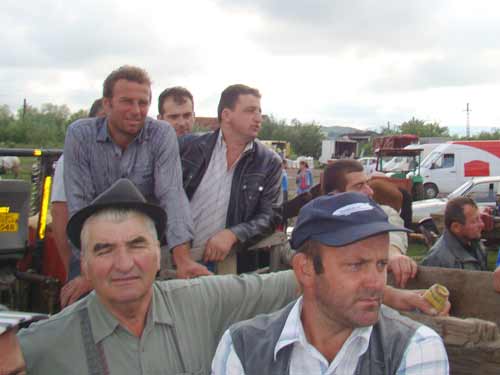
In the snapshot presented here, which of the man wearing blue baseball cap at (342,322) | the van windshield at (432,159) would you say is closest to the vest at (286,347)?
the man wearing blue baseball cap at (342,322)

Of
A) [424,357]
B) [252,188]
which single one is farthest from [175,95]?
[424,357]

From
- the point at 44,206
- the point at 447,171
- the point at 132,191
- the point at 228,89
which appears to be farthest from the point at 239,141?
the point at 447,171

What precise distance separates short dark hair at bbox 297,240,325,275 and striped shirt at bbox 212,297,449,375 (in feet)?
0.55

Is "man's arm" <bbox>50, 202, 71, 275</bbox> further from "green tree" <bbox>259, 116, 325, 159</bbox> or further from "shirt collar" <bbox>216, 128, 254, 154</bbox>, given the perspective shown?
"green tree" <bbox>259, 116, 325, 159</bbox>

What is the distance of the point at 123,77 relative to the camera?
3.31 metres

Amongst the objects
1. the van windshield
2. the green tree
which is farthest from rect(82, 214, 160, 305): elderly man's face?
the green tree

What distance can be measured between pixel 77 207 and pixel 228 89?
133 centimetres

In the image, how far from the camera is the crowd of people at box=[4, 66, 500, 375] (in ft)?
6.09

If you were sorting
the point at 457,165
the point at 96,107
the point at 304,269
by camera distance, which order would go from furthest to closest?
1. the point at 457,165
2. the point at 96,107
3. the point at 304,269

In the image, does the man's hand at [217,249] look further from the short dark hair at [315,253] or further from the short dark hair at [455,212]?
the short dark hair at [455,212]

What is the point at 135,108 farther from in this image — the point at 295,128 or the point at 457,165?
the point at 295,128

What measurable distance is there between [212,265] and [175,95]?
64.3 inches

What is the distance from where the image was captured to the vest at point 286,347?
1.79 metres

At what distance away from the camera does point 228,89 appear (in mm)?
3928
